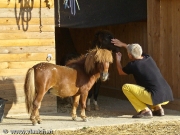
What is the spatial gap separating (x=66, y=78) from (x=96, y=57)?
0.61 metres

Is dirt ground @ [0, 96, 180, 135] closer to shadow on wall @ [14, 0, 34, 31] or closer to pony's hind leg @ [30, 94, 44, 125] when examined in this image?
pony's hind leg @ [30, 94, 44, 125]

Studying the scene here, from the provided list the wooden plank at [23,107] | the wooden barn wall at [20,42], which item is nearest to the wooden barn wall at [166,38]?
the wooden barn wall at [20,42]

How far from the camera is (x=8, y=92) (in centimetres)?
827

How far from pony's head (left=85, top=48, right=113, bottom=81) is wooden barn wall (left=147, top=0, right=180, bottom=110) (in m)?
1.58

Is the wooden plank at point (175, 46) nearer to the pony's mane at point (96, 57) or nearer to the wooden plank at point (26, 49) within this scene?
the pony's mane at point (96, 57)

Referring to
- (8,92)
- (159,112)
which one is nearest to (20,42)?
(8,92)

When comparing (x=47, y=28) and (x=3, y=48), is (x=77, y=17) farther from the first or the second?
(x=3, y=48)

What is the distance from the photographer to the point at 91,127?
7297mm

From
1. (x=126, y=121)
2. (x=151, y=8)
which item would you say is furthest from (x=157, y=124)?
(x=151, y=8)

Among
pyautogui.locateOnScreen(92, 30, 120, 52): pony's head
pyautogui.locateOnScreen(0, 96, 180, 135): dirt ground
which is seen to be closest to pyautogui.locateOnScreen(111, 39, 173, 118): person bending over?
pyautogui.locateOnScreen(0, 96, 180, 135): dirt ground

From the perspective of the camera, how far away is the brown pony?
7.43 metres

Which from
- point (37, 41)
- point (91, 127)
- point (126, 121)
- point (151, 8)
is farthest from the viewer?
point (151, 8)

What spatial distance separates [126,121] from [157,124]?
1.75 ft

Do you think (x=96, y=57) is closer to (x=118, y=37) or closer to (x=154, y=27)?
(x=154, y=27)
